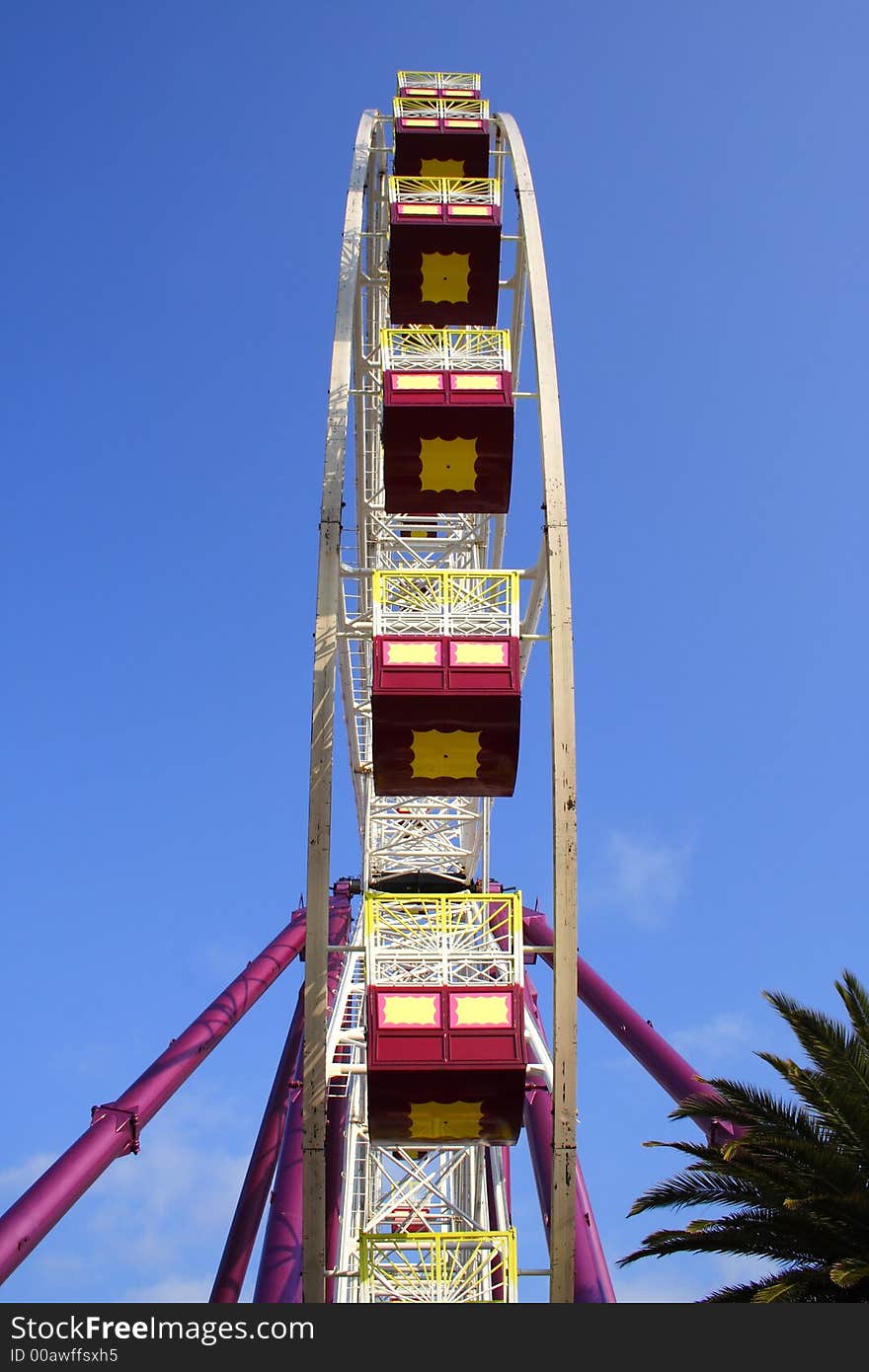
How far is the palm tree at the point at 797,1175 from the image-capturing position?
32.5ft

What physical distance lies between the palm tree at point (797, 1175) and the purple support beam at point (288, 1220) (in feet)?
17.6

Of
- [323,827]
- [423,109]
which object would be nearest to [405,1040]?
[323,827]

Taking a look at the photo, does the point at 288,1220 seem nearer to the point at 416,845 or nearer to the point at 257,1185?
the point at 257,1185

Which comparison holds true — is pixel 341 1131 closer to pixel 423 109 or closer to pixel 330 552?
pixel 330 552

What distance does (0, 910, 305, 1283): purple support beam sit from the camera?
42.7ft

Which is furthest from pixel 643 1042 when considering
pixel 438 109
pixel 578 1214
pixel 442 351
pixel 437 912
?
pixel 438 109

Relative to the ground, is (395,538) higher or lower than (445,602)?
higher

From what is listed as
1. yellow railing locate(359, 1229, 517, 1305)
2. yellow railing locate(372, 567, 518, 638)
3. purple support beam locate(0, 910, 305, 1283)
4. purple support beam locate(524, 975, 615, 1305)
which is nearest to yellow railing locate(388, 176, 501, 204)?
yellow railing locate(372, 567, 518, 638)

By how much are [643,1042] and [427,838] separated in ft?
16.8

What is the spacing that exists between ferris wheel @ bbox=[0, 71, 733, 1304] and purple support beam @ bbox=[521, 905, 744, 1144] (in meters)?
0.05

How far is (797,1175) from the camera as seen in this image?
33.5ft

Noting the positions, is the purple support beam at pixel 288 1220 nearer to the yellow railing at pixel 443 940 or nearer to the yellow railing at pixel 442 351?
the yellow railing at pixel 443 940

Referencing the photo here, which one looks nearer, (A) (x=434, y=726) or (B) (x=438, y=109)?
(A) (x=434, y=726)

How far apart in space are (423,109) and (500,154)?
4.80 ft
